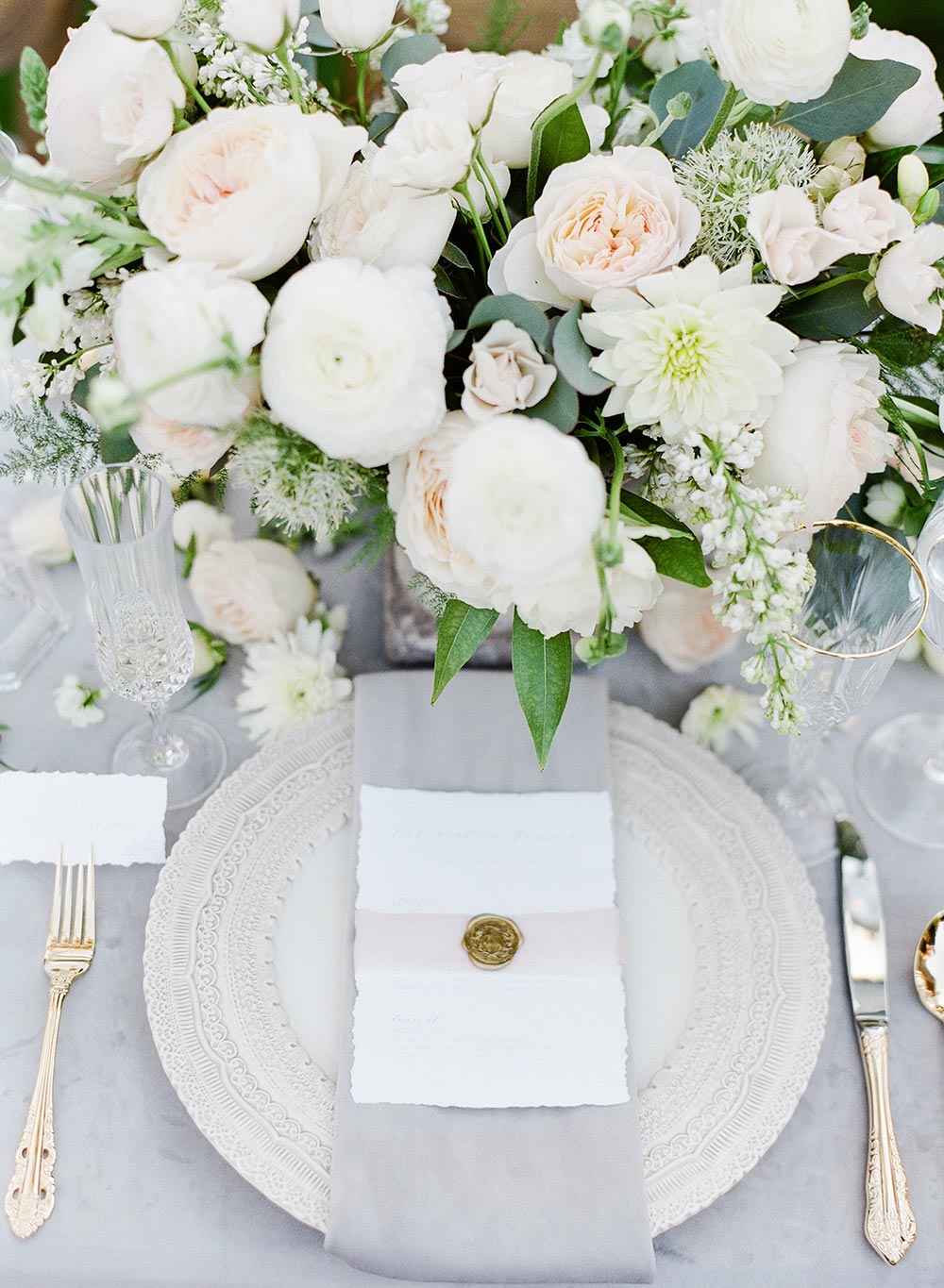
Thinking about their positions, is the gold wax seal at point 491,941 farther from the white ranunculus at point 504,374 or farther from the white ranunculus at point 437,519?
the white ranunculus at point 504,374

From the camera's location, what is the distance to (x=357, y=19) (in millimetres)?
711

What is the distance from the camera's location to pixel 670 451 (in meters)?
0.71

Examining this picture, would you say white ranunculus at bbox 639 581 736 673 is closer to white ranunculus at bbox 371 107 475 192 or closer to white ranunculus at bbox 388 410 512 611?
white ranunculus at bbox 388 410 512 611

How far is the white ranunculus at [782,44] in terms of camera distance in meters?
0.63

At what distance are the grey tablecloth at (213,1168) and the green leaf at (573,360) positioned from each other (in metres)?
0.55

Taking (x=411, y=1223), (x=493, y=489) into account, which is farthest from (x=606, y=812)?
(x=493, y=489)

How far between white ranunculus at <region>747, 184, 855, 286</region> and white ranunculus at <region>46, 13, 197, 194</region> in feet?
1.25

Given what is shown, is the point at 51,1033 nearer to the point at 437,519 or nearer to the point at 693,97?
the point at 437,519

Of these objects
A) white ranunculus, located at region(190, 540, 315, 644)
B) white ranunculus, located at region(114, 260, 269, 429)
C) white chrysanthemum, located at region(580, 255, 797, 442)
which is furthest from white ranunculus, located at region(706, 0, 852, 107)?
white ranunculus, located at region(190, 540, 315, 644)

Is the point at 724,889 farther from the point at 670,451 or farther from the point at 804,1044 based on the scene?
the point at 670,451

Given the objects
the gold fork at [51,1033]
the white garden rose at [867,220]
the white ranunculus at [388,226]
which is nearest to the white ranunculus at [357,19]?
the white ranunculus at [388,226]

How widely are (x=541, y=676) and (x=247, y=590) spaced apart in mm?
378

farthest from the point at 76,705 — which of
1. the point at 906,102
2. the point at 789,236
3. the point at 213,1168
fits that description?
the point at 906,102

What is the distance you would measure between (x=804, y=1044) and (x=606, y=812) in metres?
0.25
